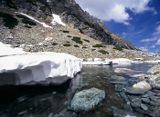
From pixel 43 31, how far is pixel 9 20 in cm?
956

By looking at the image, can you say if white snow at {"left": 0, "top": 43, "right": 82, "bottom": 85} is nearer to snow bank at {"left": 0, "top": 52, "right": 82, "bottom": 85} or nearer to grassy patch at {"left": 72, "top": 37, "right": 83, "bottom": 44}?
snow bank at {"left": 0, "top": 52, "right": 82, "bottom": 85}

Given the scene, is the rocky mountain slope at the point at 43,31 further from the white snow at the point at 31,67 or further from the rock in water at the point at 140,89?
the rock in water at the point at 140,89

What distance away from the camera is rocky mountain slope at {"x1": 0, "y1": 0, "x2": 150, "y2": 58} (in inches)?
2318

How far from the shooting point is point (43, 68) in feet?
58.5

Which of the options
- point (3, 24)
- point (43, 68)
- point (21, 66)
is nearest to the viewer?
point (21, 66)

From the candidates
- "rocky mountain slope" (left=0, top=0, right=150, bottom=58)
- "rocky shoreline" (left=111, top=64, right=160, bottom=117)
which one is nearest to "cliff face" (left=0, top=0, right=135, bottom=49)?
"rocky mountain slope" (left=0, top=0, right=150, bottom=58)

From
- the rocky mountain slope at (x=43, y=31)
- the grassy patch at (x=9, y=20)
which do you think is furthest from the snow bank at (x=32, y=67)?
the grassy patch at (x=9, y=20)

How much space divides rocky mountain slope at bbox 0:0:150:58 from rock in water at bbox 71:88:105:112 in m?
40.6

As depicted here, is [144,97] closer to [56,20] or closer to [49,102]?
[49,102]

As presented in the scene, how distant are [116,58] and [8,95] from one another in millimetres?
46062

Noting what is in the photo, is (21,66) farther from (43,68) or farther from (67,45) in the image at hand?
(67,45)

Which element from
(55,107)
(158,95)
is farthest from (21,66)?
(158,95)

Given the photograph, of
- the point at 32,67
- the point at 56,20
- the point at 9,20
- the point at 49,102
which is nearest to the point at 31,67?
the point at 32,67

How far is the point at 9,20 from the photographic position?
6525cm
